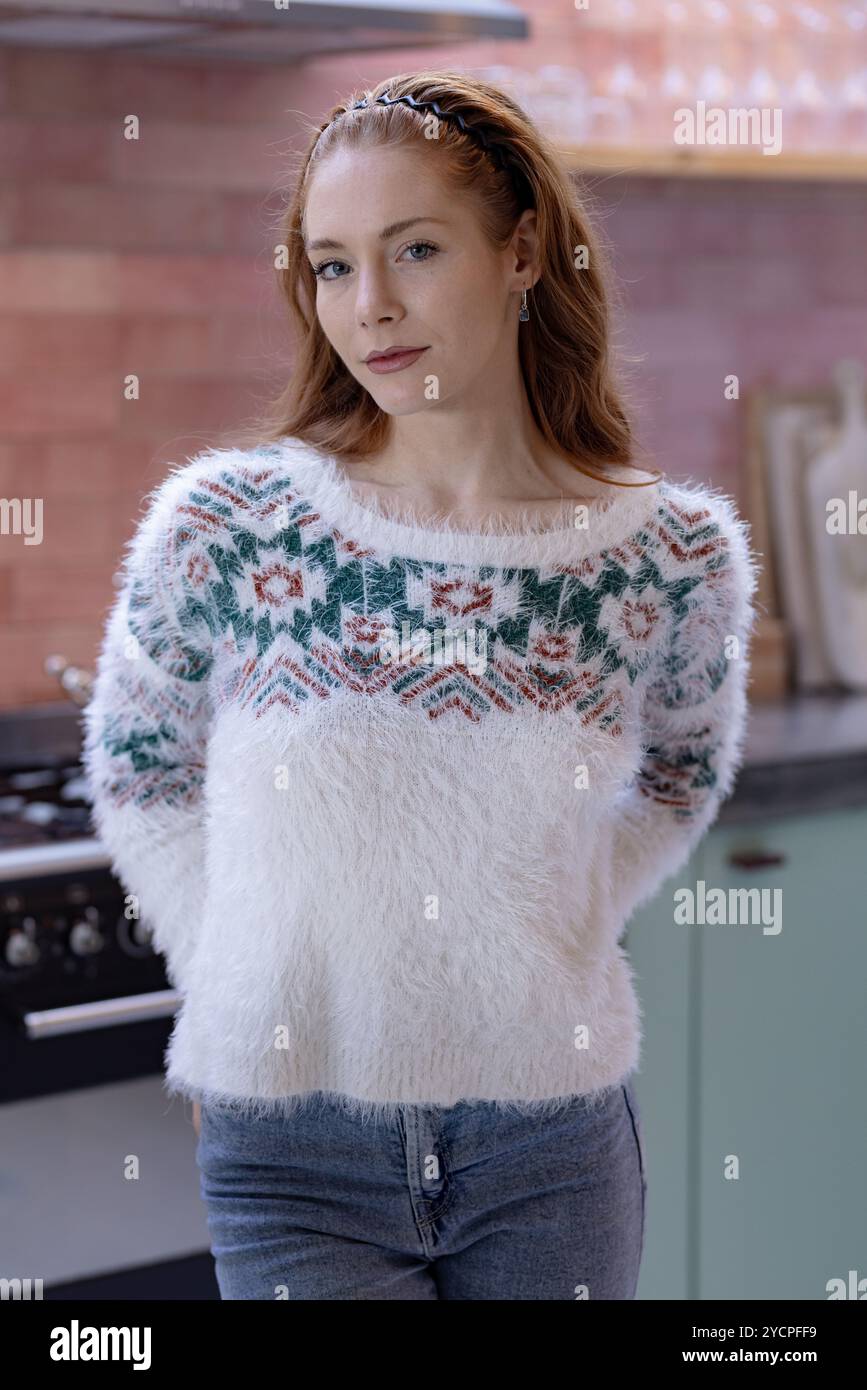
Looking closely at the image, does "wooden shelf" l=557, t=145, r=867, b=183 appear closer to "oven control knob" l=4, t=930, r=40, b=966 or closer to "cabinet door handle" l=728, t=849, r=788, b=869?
"cabinet door handle" l=728, t=849, r=788, b=869

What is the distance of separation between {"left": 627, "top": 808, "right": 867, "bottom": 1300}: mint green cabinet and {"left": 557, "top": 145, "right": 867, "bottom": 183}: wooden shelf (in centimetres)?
86

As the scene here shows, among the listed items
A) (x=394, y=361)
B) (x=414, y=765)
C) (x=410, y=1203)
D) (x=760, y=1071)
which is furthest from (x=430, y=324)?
(x=760, y=1071)

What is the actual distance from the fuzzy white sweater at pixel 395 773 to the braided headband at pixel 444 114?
0.24 metres

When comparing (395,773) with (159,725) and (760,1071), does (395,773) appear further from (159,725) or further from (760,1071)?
(760,1071)

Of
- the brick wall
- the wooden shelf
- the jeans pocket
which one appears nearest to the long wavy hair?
the jeans pocket

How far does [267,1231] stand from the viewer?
114cm

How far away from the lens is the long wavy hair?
1188 millimetres

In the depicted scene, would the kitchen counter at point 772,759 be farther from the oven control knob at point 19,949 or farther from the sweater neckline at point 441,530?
the sweater neckline at point 441,530

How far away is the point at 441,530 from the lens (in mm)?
1207

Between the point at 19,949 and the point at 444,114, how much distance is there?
88cm

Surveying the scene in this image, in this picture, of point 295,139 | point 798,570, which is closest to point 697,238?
point 798,570

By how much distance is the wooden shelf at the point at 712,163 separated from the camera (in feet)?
7.42

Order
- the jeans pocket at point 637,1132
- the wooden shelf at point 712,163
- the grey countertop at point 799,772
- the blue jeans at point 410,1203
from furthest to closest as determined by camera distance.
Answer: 1. the wooden shelf at point 712,163
2. the grey countertop at point 799,772
3. the jeans pocket at point 637,1132
4. the blue jeans at point 410,1203

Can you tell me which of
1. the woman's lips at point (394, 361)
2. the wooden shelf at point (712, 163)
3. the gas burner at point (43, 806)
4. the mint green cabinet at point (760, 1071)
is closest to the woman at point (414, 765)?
the woman's lips at point (394, 361)
